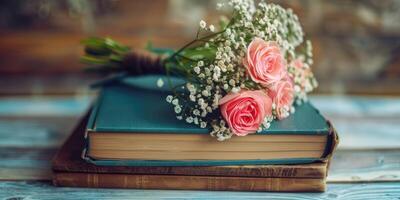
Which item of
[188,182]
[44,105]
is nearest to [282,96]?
[188,182]

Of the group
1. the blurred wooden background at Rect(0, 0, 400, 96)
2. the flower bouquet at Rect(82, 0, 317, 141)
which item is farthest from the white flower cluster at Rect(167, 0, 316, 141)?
the blurred wooden background at Rect(0, 0, 400, 96)

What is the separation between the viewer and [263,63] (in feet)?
2.39

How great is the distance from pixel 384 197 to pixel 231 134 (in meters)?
0.24

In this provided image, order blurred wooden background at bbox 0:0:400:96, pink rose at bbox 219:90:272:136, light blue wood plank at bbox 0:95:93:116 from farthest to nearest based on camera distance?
blurred wooden background at bbox 0:0:400:96 < light blue wood plank at bbox 0:95:93:116 < pink rose at bbox 219:90:272:136

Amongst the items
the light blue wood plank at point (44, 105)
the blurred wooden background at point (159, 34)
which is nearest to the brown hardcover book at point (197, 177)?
the light blue wood plank at point (44, 105)

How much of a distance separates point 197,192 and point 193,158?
2.0 inches

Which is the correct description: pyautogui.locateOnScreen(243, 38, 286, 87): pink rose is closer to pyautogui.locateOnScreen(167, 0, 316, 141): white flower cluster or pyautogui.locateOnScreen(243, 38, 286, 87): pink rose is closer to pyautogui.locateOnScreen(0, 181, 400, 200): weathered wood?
pyautogui.locateOnScreen(167, 0, 316, 141): white flower cluster

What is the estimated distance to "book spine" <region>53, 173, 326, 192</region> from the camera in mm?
740

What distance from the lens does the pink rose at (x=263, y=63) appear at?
28.5 inches

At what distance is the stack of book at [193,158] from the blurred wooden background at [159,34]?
576mm

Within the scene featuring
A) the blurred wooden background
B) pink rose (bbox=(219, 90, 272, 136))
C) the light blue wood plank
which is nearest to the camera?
pink rose (bbox=(219, 90, 272, 136))

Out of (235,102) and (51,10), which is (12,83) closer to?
(51,10)

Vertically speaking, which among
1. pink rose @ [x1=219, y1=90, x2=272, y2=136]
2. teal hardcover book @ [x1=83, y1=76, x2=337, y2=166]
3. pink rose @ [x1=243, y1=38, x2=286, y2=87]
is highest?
pink rose @ [x1=243, y1=38, x2=286, y2=87]

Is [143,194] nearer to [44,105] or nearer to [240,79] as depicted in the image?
[240,79]
